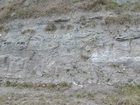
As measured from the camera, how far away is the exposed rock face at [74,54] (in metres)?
7.69

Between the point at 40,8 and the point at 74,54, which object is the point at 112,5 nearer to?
the point at 74,54

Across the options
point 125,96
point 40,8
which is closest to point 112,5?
point 40,8

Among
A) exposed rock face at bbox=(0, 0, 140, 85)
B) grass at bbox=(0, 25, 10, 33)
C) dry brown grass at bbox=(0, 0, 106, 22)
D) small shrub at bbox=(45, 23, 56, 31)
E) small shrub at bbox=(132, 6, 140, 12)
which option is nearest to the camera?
exposed rock face at bbox=(0, 0, 140, 85)

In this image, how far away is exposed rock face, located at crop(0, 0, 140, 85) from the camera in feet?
25.2

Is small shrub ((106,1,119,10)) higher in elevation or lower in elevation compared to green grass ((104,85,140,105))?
higher

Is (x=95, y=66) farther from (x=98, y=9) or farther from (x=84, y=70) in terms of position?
(x=98, y=9)

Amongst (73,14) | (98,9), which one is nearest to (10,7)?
(73,14)

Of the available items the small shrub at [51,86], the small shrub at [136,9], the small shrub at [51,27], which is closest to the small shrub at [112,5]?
the small shrub at [136,9]

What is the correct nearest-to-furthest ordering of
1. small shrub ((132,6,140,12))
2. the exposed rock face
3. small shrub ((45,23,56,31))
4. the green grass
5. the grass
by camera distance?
the green grass, the exposed rock face, small shrub ((132,6,140,12)), small shrub ((45,23,56,31)), the grass

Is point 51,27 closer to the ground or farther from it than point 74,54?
farther from it

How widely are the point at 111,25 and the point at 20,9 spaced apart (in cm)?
→ 483

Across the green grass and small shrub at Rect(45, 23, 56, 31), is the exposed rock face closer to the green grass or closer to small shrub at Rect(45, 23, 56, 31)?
small shrub at Rect(45, 23, 56, 31)

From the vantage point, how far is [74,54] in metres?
8.41

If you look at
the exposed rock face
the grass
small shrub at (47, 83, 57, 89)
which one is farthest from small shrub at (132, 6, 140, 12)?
the grass
